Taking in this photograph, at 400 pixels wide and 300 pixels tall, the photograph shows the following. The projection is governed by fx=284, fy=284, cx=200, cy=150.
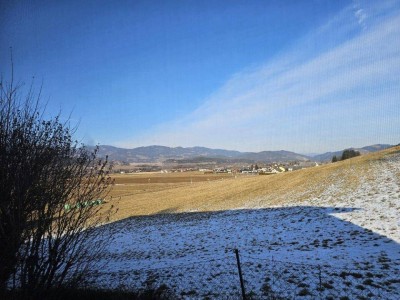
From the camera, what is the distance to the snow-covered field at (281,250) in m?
10.2

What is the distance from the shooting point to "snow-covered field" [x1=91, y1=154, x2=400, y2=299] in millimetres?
10227

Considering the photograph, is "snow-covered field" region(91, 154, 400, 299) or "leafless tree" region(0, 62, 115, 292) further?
"snow-covered field" region(91, 154, 400, 299)

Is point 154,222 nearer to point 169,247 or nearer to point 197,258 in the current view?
point 169,247

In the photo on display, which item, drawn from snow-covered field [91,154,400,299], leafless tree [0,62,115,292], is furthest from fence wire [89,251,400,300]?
leafless tree [0,62,115,292]

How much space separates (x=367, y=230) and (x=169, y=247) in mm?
12872

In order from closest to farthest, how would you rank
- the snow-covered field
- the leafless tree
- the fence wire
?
the leafless tree < the fence wire < the snow-covered field

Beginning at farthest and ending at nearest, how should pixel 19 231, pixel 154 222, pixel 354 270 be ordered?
pixel 154 222
pixel 354 270
pixel 19 231

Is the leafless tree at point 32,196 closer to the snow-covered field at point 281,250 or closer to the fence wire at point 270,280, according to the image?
the snow-covered field at point 281,250

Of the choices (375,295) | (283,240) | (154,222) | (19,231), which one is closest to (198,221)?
(154,222)

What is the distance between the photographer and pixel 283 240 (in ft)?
59.5

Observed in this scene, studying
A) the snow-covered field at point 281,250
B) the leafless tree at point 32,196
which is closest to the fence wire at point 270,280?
the snow-covered field at point 281,250

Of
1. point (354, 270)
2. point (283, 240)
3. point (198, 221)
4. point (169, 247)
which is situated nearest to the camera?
point (354, 270)

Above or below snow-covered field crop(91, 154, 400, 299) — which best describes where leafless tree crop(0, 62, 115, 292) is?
above

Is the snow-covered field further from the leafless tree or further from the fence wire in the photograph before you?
the leafless tree
